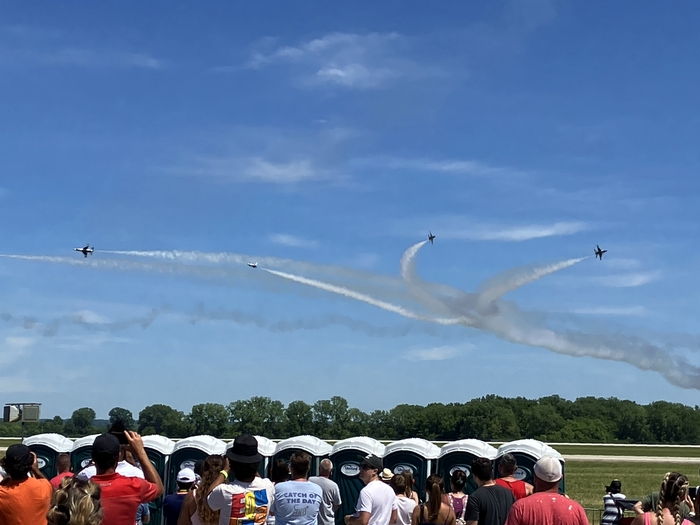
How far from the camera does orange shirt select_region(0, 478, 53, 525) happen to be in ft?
A: 22.3

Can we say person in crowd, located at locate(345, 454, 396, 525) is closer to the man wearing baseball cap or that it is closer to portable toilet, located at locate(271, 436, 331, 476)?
the man wearing baseball cap

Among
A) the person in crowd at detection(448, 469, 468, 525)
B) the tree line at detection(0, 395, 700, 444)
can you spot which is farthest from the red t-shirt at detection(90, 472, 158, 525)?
the tree line at detection(0, 395, 700, 444)

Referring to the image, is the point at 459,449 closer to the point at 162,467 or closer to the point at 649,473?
the point at 162,467

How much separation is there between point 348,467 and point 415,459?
5.68 feet

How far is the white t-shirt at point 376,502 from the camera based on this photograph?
9.27m

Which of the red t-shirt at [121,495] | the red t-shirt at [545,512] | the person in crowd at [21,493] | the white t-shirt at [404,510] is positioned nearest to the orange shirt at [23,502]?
the person in crowd at [21,493]

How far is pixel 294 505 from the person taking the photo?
26.5 ft

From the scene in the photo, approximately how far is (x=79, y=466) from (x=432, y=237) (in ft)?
113

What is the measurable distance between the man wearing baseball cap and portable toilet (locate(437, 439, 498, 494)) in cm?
1456

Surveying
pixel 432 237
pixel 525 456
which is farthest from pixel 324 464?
pixel 432 237

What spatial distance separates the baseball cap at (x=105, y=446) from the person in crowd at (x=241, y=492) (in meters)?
1.04

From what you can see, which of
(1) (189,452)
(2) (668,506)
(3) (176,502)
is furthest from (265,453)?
(2) (668,506)

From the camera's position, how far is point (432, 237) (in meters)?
54.0

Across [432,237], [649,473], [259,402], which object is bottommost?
[649,473]
